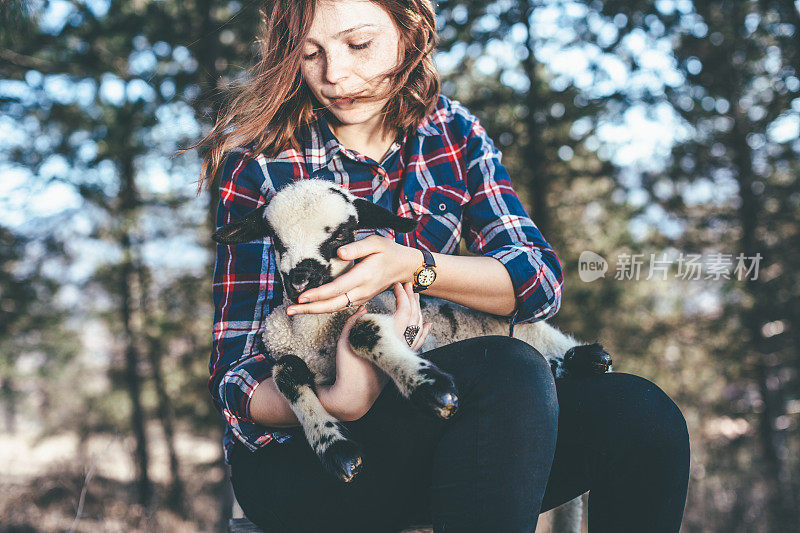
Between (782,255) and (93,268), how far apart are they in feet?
42.2

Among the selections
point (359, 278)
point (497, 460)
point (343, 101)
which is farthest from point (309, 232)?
point (497, 460)

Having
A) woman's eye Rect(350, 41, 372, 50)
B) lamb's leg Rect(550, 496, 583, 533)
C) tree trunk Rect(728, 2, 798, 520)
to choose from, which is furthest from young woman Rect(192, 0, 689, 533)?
tree trunk Rect(728, 2, 798, 520)

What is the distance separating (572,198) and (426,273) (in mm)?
8380

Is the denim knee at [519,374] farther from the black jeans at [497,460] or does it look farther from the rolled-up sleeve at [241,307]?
the rolled-up sleeve at [241,307]

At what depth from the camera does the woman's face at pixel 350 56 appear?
90.7 inches

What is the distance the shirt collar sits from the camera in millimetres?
2611

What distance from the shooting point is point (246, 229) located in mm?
2143

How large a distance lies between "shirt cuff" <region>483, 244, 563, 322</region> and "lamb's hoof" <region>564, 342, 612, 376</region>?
20 centimetres

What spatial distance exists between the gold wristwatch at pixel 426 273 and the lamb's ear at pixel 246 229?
596 millimetres

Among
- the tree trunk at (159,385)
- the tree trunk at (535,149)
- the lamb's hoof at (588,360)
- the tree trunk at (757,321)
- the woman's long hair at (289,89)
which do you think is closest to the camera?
the lamb's hoof at (588,360)

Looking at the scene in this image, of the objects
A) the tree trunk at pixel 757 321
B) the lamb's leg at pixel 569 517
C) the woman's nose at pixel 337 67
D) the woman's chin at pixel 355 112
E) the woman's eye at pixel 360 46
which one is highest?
the woman's eye at pixel 360 46

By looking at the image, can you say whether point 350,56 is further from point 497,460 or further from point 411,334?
point 497,460

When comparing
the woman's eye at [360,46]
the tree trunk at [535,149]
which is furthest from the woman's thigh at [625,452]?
the tree trunk at [535,149]

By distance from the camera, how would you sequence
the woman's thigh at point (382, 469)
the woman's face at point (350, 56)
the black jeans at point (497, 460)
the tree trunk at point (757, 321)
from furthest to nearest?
the tree trunk at point (757, 321) < the woman's face at point (350, 56) < the woman's thigh at point (382, 469) < the black jeans at point (497, 460)
